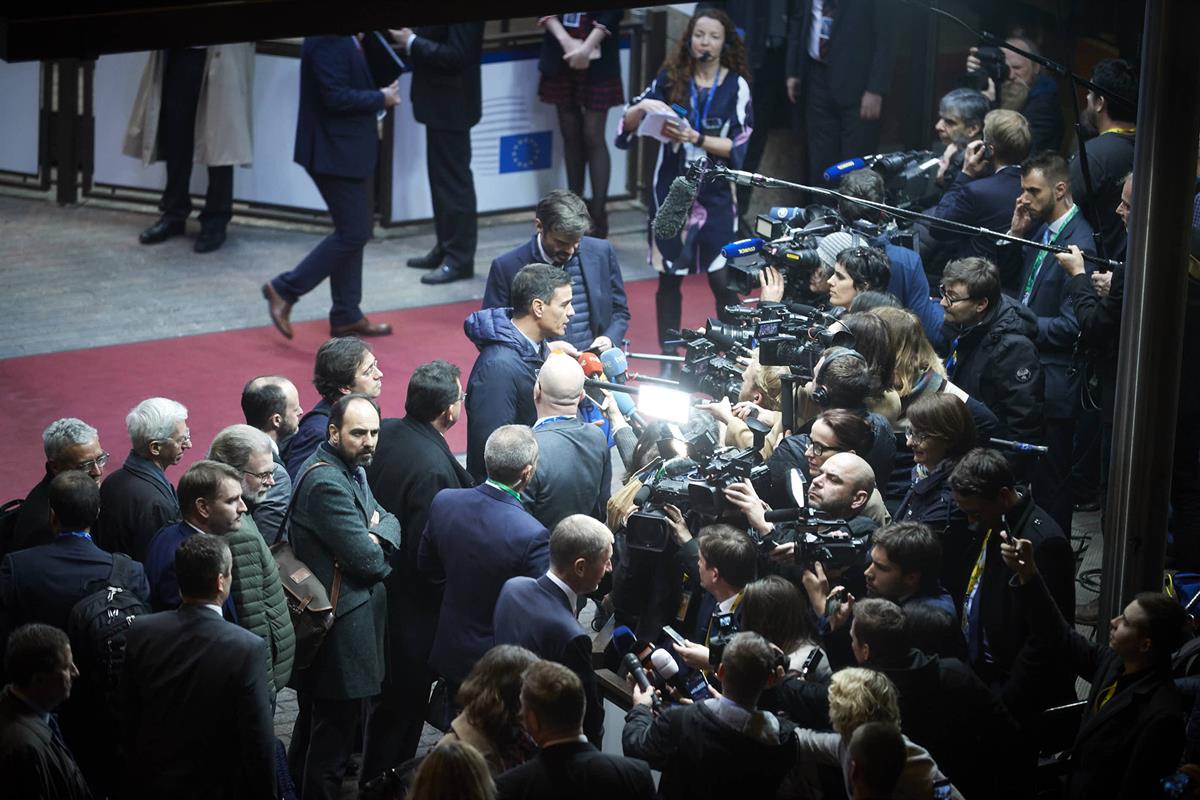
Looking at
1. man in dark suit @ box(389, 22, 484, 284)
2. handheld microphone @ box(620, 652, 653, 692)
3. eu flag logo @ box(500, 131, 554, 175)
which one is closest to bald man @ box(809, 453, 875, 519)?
handheld microphone @ box(620, 652, 653, 692)

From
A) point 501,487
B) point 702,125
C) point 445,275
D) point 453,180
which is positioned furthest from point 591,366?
point 445,275

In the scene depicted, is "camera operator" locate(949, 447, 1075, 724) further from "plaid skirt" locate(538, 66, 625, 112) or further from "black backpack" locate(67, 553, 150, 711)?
"plaid skirt" locate(538, 66, 625, 112)

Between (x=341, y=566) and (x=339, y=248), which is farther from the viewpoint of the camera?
(x=339, y=248)

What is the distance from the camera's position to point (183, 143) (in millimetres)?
12133

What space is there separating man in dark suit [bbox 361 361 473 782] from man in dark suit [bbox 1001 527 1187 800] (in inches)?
99.2

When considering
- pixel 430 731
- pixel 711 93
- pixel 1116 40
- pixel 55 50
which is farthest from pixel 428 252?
pixel 55 50

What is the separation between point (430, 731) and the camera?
7039mm

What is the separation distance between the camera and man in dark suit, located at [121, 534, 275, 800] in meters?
5.06

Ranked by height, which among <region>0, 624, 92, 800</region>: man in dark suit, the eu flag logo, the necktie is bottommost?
<region>0, 624, 92, 800</region>: man in dark suit

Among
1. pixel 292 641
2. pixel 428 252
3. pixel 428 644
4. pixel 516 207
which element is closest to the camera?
pixel 292 641

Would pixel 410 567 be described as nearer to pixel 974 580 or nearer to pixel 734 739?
pixel 734 739

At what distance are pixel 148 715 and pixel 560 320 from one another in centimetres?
283

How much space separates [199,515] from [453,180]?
21.2 ft

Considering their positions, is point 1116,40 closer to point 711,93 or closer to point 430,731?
point 711,93
